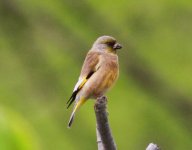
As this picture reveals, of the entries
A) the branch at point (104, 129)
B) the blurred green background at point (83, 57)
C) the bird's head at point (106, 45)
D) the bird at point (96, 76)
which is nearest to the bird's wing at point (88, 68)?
the bird at point (96, 76)

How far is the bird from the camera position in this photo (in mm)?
3961

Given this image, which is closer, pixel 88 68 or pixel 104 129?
pixel 104 129

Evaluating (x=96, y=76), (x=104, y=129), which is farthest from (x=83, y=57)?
(x=104, y=129)

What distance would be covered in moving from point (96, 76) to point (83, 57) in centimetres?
325

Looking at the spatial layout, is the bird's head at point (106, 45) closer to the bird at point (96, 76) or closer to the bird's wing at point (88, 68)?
the bird at point (96, 76)

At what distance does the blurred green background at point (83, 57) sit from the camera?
7.01 m

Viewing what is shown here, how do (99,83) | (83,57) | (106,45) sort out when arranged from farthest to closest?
1. (83,57)
2. (106,45)
3. (99,83)

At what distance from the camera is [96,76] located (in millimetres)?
4109

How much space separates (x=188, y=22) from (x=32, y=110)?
1965 millimetres

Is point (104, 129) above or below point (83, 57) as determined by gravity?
above

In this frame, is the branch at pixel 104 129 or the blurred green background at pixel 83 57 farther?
the blurred green background at pixel 83 57

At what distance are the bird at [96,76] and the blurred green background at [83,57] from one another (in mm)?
1624

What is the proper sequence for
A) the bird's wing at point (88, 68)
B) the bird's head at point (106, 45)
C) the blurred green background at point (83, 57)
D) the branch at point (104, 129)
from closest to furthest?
the branch at point (104, 129) → the bird's wing at point (88, 68) → the bird's head at point (106, 45) → the blurred green background at point (83, 57)

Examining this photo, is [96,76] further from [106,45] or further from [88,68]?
[106,45]
